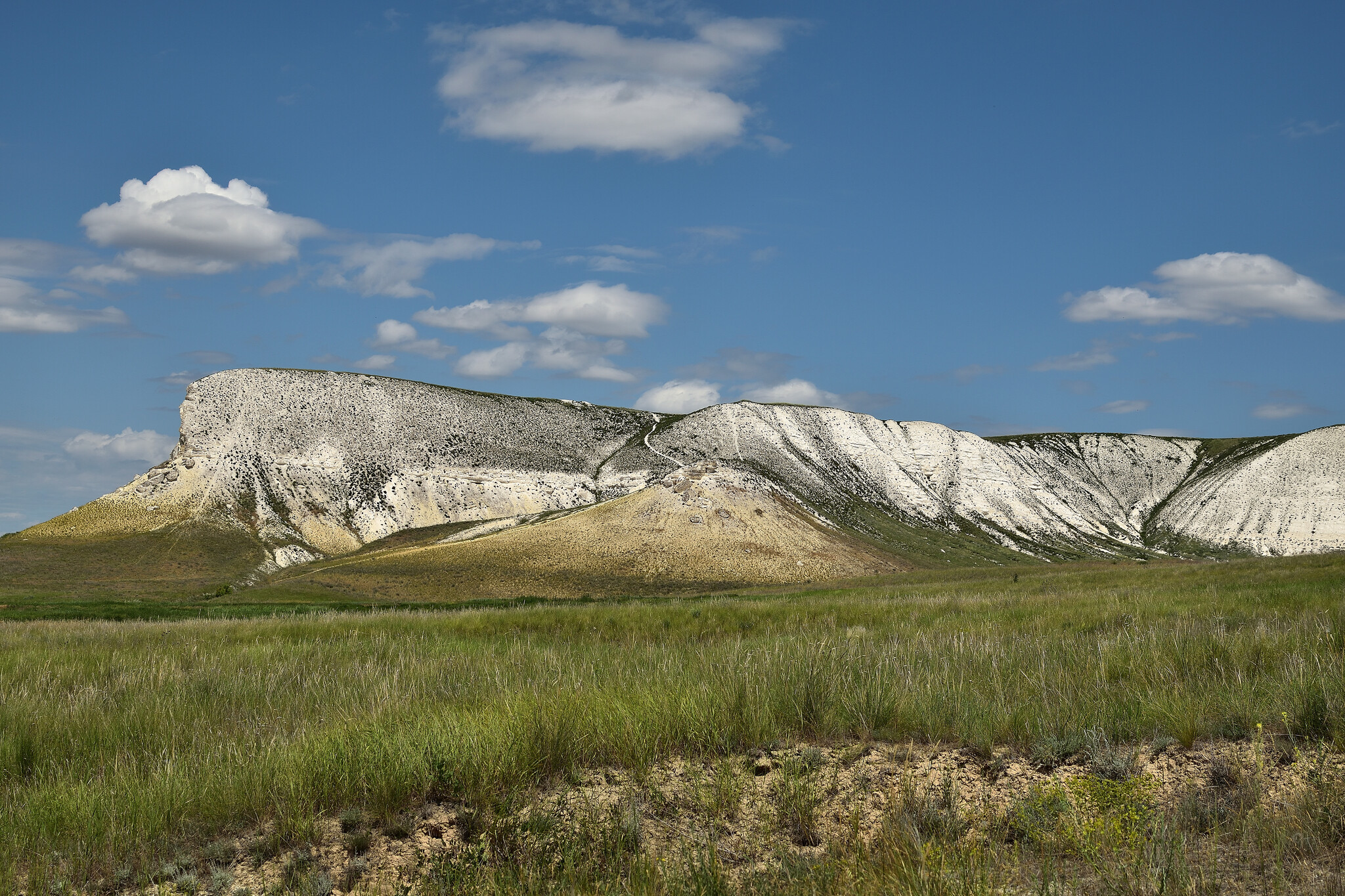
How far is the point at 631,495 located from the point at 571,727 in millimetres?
85465

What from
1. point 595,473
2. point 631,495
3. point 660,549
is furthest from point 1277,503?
point 660,549

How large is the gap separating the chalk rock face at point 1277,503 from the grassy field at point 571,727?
14133 cm

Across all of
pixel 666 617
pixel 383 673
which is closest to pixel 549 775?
pixel 383 673

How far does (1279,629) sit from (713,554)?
68.2 metres

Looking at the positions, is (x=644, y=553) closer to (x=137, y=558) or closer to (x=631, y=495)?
(x=631, y=495)

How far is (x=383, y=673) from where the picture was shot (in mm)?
9727

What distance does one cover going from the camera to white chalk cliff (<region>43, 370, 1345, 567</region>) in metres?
108

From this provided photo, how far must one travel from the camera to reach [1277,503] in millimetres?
133125

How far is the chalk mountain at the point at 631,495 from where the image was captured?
3051 inches

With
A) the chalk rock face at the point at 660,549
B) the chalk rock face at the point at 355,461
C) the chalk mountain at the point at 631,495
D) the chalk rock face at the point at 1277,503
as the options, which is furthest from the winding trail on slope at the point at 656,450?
the chalk rock face at the point at 1277,503

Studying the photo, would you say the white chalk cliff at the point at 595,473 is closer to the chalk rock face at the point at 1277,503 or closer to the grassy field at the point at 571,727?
the chalk rock face at the point at 1277,503

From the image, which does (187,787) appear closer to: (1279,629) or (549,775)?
(549,775)

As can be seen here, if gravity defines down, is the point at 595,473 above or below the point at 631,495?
above

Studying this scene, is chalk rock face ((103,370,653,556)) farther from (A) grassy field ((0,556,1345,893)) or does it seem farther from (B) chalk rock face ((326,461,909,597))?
(A) grassy field ((0,556,1345,893))
